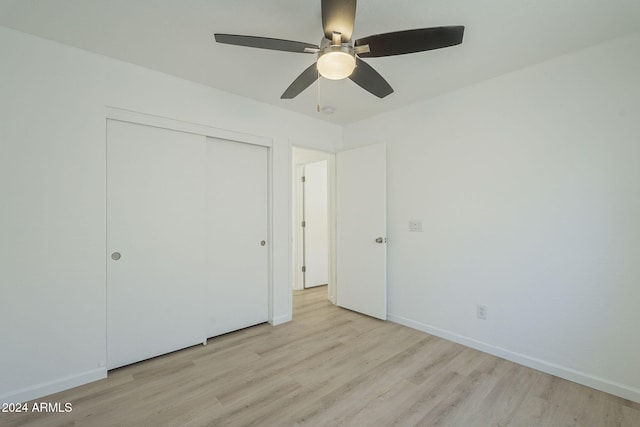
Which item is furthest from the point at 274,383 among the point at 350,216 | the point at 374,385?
the point at 350,216

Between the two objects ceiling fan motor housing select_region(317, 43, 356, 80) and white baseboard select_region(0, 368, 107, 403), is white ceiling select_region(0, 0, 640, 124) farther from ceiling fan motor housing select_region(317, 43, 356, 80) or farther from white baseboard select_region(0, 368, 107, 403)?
white baseboard select_region(0, 368, 107, 403)

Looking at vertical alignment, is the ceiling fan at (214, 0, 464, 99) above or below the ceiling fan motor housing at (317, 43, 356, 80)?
above

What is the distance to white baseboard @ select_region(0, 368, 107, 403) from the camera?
1843mm

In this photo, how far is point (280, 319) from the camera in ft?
10.6

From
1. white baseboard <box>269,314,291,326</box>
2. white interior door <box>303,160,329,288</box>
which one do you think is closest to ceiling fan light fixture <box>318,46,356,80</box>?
white baseboard <box>269,314,291,326</box>

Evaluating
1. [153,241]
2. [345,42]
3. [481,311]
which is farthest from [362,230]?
[345,42]

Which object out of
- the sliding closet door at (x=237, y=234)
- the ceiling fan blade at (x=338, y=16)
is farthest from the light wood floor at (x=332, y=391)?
the ceiling fan blade at (x=338, y=16)

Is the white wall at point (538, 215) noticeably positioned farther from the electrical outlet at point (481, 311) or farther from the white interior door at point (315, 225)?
the white interior door at point (315, 225)

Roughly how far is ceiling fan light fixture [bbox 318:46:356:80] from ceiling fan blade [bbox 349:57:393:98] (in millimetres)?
238

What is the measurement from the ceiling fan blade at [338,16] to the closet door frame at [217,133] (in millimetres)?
1708

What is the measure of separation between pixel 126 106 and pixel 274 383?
96.8 inches

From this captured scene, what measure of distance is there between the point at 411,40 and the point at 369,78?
1.32ft

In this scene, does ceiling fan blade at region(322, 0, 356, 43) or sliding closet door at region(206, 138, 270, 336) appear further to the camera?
sliding closet door at region(206, 138, 270, 336)

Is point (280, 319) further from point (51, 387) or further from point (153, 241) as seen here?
point (51, 387)
